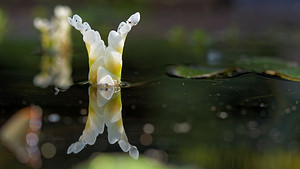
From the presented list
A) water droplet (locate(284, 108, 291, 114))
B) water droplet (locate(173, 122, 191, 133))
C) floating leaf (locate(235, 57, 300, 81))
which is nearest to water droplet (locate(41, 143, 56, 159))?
water droplet (locate(173, 122, 191, 133))

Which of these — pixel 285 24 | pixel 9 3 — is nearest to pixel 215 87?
pixel 285 24

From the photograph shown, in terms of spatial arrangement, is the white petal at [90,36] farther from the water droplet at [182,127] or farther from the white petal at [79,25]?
the water droplet at [182,127]

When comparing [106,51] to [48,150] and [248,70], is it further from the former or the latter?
[248,70]

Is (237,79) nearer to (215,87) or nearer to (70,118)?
(215,87)

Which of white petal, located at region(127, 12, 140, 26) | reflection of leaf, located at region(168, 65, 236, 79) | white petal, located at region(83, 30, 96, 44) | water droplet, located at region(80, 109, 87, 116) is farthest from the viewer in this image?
reflection of leaf, located at region(168, 65, 236, 79)

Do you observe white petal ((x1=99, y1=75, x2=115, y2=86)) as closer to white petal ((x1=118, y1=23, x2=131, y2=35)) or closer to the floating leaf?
white petal ((x1=118, y1=23, x2=131, y2=35))
